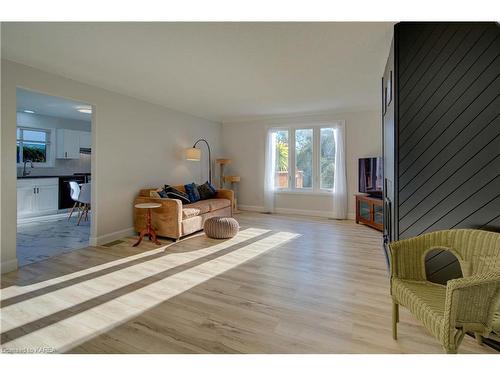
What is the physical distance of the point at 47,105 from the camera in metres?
5.47

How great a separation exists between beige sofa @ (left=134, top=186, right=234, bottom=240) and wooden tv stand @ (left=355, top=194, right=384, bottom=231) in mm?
3070

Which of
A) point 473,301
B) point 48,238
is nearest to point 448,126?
point 473,301

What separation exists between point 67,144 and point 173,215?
4.79 meters

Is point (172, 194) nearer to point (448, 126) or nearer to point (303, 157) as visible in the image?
point (303, 157)

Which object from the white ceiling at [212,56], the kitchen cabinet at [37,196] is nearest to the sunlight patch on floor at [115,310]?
the white ceiling at [212,56]

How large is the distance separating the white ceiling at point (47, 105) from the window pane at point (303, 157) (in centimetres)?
461

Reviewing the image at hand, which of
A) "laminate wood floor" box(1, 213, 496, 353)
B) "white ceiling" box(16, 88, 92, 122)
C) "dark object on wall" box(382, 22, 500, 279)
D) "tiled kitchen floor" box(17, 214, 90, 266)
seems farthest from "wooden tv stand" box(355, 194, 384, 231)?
"white ceiling" box(16, 88, 92, 122)

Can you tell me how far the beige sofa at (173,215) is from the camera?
4160 mm

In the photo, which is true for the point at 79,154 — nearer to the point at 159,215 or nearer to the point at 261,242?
the point at 159,215

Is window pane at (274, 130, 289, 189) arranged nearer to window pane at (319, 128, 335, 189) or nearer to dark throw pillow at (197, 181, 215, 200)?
window pane at (319, 128, 335, 189)

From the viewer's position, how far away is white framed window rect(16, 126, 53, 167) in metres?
6.20

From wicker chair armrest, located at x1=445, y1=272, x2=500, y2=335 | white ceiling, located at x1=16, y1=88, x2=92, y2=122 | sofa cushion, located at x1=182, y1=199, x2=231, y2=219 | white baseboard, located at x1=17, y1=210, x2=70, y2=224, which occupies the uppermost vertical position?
white ceiling, located at x1=16, y1=88, x2=92, y2=122

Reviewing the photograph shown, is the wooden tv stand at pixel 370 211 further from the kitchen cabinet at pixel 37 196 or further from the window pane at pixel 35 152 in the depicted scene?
the window pane at pixel 35 152

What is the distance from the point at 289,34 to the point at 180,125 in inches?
151
